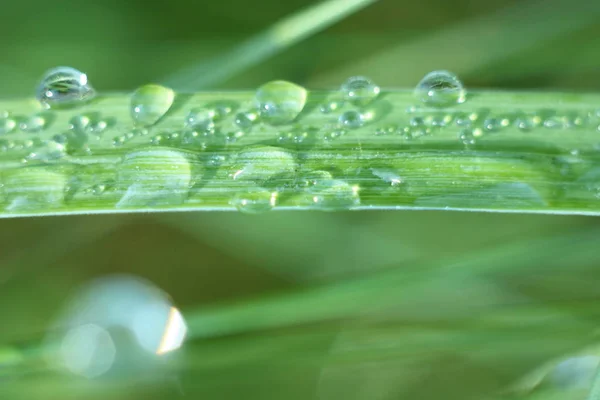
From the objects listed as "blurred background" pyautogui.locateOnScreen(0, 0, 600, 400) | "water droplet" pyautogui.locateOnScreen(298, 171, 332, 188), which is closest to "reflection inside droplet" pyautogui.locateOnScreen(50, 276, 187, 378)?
"blurred background" pyautogui.locateOnScreen(0, 0, 600, 400)

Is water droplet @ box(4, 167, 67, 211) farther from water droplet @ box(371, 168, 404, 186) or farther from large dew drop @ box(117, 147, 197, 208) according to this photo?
water droplet @ box(371, 168, 404, 186)

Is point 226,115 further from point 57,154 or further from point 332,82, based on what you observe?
point 332,82

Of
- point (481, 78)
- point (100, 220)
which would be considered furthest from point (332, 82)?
point (100, 220)

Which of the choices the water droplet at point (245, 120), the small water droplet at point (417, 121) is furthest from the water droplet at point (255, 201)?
the small water droplet at point (417, 121)

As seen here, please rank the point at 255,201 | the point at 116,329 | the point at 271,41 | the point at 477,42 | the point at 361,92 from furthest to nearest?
the point at 477,42, the point at 116,329, the point at 271,41, the point at 361,92, the point at 255,201

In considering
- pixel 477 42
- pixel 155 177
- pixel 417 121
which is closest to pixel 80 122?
pixel 155 177

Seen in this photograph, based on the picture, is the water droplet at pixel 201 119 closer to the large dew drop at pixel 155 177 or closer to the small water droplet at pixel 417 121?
the large dew drop at pixel 155 177

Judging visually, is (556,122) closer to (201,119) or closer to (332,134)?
(332,134)
